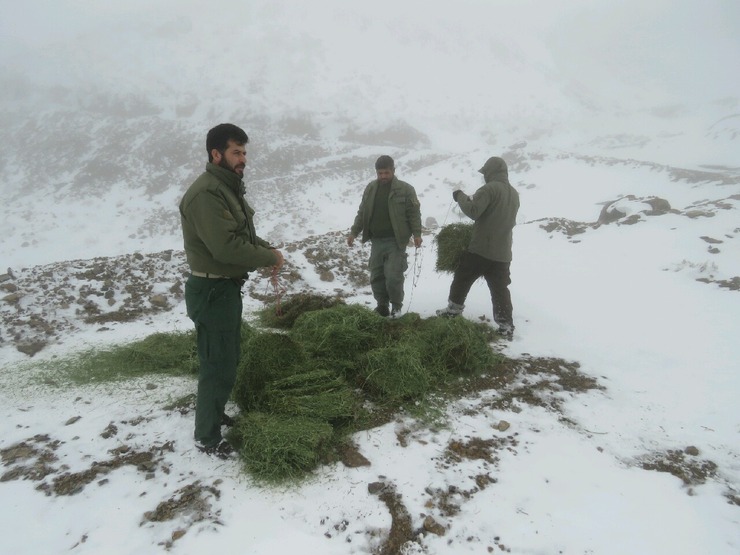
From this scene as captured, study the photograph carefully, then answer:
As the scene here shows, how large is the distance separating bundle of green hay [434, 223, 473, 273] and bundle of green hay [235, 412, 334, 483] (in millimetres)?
3437

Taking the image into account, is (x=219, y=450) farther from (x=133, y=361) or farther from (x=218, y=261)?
(x=133, y=361)

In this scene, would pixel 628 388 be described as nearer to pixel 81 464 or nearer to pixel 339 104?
pixel 81 464

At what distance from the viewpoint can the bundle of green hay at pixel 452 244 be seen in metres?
5.73

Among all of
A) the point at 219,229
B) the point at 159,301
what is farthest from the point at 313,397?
the point at 159,301

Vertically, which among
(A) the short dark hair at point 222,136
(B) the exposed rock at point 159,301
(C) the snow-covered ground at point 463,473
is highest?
(A) the short dark hair at point 222,136

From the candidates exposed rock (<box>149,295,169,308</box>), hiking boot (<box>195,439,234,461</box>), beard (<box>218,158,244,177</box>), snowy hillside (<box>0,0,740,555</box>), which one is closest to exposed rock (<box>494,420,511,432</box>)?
snowy hillside (<box>0,0,740,555</box>)

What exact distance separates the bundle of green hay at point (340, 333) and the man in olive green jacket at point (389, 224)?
871 millimetres

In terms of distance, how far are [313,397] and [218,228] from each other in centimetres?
165

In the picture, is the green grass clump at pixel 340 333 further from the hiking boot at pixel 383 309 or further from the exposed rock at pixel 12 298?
the exposed rock at pixel 12 298

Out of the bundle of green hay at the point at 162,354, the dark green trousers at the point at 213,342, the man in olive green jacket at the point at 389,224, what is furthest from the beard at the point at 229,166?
the man in olive green jacket at the point at 389,224

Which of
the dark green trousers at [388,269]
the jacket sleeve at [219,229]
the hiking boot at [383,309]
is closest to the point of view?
the jacket sleeve at [219,229]

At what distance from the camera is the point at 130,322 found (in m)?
5.85

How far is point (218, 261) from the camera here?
2822 millimetres

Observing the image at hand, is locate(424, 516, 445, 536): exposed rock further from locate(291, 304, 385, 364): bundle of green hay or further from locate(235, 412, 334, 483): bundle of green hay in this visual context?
locate(291, 304, 385, 364): bundle of green hay
